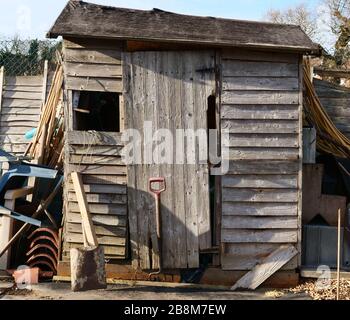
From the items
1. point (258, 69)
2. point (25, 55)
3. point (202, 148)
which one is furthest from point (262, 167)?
point (25, 55)

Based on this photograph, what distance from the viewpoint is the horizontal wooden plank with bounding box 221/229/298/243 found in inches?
277

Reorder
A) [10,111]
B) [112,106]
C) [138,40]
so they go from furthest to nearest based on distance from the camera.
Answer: [10,111], [112,106], [138,40]

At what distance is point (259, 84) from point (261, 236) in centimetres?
214

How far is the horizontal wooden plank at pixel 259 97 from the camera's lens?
6.95 metres

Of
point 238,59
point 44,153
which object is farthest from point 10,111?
point 238,59

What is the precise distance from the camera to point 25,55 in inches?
541

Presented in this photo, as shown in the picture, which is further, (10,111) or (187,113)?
(10,111)

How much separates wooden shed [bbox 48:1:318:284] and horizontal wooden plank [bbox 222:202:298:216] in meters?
0.01

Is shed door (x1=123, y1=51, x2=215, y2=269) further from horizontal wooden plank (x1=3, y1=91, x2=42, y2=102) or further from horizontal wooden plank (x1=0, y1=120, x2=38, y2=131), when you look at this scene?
horizontal wooden plank (x1=3, y1=91, x2=42, y2=102)

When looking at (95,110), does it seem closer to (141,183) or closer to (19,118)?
(141,183)
